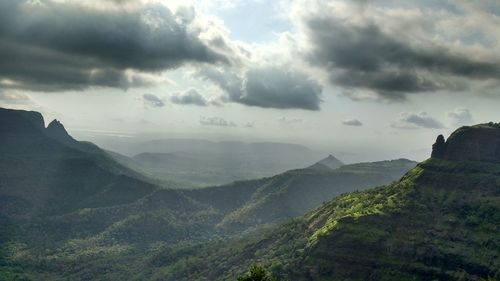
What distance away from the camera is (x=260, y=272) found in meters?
166
